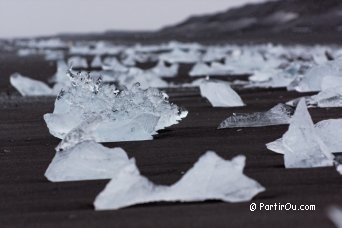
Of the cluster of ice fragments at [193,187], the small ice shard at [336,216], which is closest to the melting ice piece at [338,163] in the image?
the cluster of ice fragments at [193,187]

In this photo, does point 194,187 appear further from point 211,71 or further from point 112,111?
point 211,71

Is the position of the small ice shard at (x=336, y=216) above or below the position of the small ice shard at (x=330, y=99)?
above

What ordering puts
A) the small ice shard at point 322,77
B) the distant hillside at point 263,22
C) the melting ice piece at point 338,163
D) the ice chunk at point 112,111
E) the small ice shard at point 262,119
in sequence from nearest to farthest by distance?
the melting ice piece at point 338,163 → the ice chunk at point 112,111 → the small ice shard at point 262,119 → the small ice shard at point 322,77 → the distant hillside at point 263,22

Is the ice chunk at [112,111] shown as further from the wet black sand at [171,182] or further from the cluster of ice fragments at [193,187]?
the cluster of ice fragments at [193,187]

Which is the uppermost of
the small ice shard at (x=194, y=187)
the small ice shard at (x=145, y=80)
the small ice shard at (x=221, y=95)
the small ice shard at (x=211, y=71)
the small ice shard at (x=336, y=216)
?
the small ice shard at (x=336, y=216)

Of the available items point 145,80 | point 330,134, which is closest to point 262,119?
point 330,134

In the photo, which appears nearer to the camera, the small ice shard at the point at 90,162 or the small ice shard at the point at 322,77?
the small ice shard at the point at 90,162
